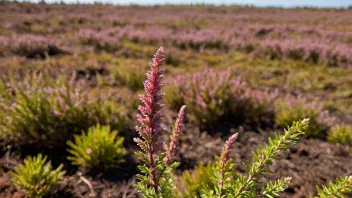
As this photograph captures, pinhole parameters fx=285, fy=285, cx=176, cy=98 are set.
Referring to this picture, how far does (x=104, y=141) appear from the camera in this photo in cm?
311

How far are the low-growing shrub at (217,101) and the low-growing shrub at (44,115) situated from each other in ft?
4.36

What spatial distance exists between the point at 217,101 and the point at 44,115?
2.61 m

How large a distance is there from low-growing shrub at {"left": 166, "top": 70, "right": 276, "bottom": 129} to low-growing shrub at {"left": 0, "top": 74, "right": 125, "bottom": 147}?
133cm

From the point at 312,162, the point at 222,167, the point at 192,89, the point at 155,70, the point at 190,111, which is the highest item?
the point at 155,70

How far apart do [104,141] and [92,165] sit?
0.30 m

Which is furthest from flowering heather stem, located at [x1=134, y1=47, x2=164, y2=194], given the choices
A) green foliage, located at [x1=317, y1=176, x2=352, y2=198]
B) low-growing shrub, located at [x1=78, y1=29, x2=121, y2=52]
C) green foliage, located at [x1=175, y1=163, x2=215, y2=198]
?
low-growing shrub, located at [x1=78, y1=29, x2=121, y2=52]

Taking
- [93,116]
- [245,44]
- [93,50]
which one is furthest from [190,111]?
[245,44]

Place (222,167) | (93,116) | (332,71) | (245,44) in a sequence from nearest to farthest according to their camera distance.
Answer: (222,167) < (93,116) < (332,71) < (245,44)

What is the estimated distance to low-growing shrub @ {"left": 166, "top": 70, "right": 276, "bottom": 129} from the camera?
14.8 ft

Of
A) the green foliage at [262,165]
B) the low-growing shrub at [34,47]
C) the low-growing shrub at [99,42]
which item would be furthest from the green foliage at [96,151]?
the low-growing shrub at [99,42]

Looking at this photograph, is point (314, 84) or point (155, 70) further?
point (314, 84)

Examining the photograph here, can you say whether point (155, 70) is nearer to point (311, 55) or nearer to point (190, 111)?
point (190, 111)

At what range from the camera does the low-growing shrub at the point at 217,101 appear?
4.51m

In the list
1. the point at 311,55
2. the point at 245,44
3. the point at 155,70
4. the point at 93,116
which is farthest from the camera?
the point at 245,44
